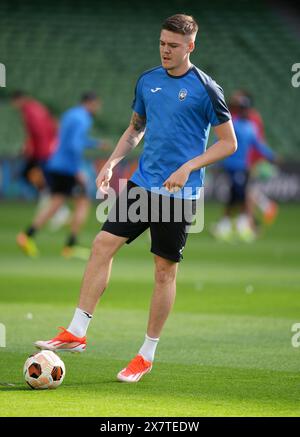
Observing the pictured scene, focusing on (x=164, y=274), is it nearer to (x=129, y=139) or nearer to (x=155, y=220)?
(x=155, y=220)

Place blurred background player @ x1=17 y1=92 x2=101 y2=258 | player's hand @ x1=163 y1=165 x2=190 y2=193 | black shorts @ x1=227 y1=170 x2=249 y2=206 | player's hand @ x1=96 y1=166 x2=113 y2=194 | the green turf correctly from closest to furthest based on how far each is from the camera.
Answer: the green turf → player's hand @ x1=163 y1=165 x2=190 y2=193 → player's hand @ x1=96 y1=166 x2=113 y2=194 → blurred background player @ x1=17 y1=92 x2=101 y2=258 → black shorts @ x1=227 y1=170 x2=249 y2=206

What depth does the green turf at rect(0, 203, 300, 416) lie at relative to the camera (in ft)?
23.0

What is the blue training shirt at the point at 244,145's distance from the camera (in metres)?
21.3

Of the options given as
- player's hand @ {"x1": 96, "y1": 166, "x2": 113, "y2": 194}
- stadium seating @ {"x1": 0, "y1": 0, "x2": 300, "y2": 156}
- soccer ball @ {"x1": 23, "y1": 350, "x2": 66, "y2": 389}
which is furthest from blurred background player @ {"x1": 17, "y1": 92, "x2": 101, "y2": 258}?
stadium seating @ {"x1": 0, "y1": 0, "x2": 300, "y2": 156}

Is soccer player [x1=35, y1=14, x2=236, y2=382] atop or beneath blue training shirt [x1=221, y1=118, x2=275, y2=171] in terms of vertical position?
beneath

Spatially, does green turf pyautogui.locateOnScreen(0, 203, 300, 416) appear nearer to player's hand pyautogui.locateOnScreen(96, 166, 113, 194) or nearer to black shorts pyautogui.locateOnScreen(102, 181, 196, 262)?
black shorts pyautogui.locateOnScreen(102, 181, 196, 262)

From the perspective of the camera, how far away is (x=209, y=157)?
7.79m

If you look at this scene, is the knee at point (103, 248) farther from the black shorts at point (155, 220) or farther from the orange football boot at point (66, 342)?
the orange football boot at point (66, 342)

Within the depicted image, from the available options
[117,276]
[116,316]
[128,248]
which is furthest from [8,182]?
[116,316]

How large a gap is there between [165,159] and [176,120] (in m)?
0.31

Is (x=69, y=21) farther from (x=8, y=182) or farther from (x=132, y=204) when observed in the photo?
(x=132, y=204)

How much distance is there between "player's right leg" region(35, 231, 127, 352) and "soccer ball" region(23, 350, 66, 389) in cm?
50

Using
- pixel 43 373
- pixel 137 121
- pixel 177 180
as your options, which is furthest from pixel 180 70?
pixel 43 373

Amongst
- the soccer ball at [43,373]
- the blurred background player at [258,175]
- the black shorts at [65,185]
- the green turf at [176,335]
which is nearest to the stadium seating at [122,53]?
the blurred background player at [258,175]
